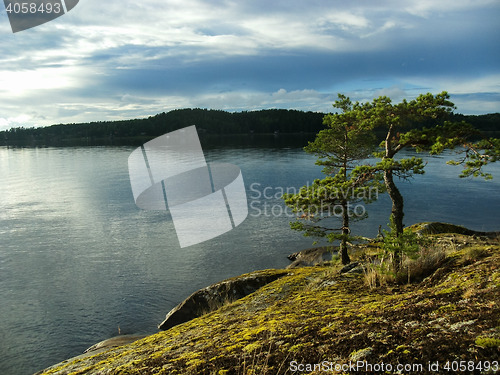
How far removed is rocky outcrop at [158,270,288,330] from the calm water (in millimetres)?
1891

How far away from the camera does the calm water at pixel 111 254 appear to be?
17031mm

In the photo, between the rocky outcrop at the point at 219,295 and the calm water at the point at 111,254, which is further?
the calm water at the point at 111,254

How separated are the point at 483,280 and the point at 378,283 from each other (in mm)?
2611

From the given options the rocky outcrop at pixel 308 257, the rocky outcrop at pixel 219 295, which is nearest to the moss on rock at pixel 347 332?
the rocky outcrop at pixel 219 295

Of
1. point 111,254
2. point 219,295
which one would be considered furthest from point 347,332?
point 111,254

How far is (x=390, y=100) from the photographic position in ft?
32.5

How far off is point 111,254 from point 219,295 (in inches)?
558

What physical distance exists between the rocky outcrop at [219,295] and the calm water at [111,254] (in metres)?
1.89

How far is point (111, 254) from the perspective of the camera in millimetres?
26062

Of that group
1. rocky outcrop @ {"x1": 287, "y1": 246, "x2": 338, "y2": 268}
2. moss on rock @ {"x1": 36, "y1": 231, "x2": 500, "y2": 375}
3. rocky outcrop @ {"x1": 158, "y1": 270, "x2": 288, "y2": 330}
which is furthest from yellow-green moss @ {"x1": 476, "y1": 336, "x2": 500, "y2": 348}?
rocky outcrop @ {"x1": 287, "y1": 246, "x2": 338, "y2": 268}

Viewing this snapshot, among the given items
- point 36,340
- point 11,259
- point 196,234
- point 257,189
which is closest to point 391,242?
point 36,340

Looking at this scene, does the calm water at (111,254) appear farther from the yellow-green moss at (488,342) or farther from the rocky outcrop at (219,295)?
the yellow-green moss at (488,342)

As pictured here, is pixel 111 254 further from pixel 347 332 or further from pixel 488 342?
pixel 488 342

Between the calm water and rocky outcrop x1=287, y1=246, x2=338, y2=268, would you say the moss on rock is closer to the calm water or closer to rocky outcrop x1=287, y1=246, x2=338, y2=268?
the calm water
